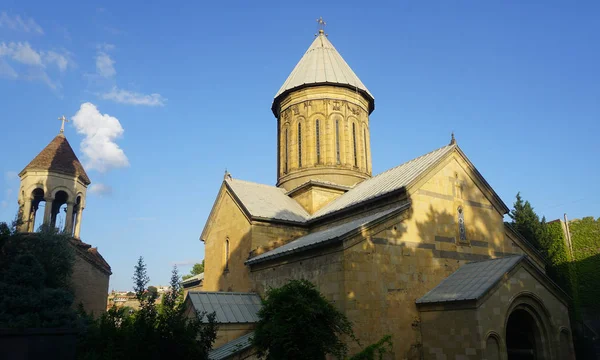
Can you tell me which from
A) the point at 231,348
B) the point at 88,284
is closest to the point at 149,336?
the point at 231,348

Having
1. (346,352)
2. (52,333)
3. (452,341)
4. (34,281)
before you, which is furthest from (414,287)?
(34,281)

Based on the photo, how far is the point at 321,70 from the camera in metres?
19.0

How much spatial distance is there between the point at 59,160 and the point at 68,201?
82.2 inches

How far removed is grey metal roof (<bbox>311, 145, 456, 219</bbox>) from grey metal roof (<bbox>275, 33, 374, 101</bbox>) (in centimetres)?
537

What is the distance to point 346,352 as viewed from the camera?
357 inches

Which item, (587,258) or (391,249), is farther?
(587,258)

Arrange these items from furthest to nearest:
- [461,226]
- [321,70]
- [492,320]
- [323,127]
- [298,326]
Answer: [321,70]
[323,127]
[461,226]
[492,320]
[298,326]

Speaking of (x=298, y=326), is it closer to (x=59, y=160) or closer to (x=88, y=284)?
(x=88, y=284)

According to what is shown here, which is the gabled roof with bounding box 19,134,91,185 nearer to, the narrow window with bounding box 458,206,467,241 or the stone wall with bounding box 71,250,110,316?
the stone wall with bounding box 71,250,110,316

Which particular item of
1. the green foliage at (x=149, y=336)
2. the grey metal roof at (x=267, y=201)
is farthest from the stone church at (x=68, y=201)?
the green foliage at (x=149, y=336)

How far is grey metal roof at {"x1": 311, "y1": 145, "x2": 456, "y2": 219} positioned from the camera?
12406mm

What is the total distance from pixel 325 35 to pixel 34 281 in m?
16.3

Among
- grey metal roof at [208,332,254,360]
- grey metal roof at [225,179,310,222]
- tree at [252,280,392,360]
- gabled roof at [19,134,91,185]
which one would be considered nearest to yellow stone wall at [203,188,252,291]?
grey metal roof at [225,179,310,222]

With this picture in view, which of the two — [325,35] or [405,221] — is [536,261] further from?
[325,35]
